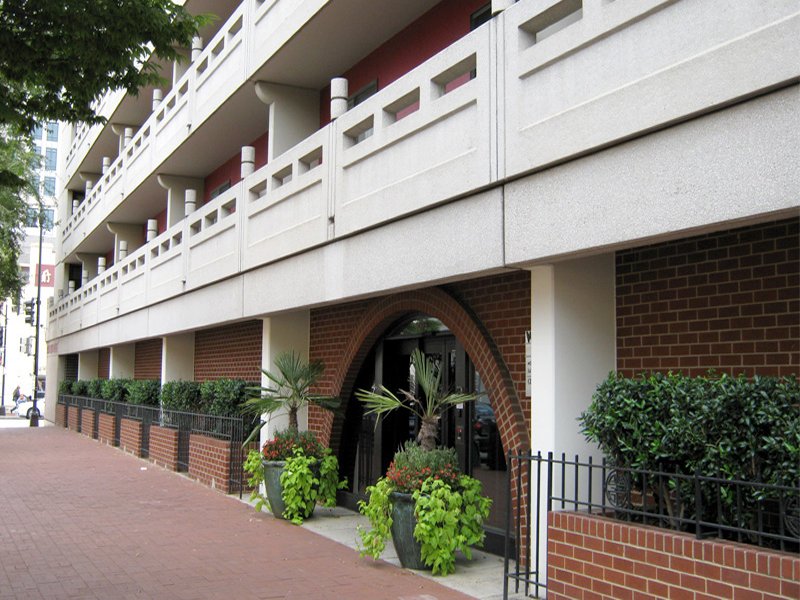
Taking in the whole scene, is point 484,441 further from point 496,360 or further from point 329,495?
point 329,495

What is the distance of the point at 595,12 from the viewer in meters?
6.70

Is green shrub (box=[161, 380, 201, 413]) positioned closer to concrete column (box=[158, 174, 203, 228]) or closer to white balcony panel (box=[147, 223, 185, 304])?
white balcony panel (box=[147, 223, 185, 304])

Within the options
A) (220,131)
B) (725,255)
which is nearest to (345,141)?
(725,255)

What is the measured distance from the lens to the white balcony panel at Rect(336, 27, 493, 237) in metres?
8.13

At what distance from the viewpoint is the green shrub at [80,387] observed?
32.0m

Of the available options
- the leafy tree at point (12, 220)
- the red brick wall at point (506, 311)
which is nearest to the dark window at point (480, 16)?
the red brick wall at point (506, 311)

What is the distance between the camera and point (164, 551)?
9664mm

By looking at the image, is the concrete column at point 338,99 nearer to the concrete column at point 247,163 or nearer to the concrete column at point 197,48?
the concrete column at point 247,163

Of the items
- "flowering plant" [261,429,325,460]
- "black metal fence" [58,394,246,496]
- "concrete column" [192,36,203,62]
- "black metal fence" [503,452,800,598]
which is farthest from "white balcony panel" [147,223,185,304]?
"black metal fence" [503,452,800,598]

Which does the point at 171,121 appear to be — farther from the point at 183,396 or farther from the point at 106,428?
the point at 106,428

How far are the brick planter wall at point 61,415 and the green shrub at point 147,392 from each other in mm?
12463

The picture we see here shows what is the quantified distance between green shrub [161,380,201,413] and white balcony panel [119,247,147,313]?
3121mm

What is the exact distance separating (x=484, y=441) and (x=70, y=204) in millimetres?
31754

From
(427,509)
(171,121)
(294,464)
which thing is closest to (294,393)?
(294,464)
